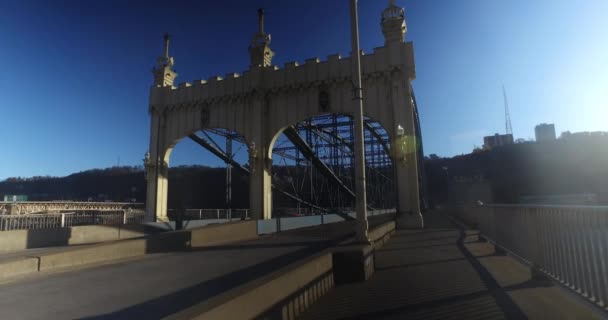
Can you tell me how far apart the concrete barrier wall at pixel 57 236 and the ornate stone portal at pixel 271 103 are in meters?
7.86

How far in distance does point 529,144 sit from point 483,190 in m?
44.9

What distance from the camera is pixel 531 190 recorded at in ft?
271

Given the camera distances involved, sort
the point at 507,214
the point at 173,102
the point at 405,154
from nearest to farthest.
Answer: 1. the point at 507,214
2. the point at 405,154
3. the point at 173,102

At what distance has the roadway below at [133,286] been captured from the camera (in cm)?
443

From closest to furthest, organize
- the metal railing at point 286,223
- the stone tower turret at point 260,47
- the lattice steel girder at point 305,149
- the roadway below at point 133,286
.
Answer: the roadway below at point 133,286
the metal railing at point 286,223
the stone tower turret at point 260,47
the lattice steel girder at point 305,149

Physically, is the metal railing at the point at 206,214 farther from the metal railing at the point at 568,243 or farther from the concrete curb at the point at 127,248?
the metal railing at the point at 568,243

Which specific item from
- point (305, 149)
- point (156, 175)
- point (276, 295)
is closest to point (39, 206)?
point (156, 175)

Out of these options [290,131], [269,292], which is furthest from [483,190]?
[269,292]

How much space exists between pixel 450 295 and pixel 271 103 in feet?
55.4

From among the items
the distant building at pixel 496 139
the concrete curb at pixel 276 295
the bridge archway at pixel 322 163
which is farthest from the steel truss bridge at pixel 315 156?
the distant building at pixel 496 139

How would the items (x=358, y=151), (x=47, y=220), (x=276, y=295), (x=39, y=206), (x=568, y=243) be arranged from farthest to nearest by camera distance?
(x=39, y=206) → (x=47, y=220) → (x=358, y=151) → (x=568, y=243) → (x=276, y=295)

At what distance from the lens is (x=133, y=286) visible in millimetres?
5793

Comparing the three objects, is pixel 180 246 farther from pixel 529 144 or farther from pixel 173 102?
pixel 529 144

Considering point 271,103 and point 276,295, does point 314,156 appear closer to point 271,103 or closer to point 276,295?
point 271,103
